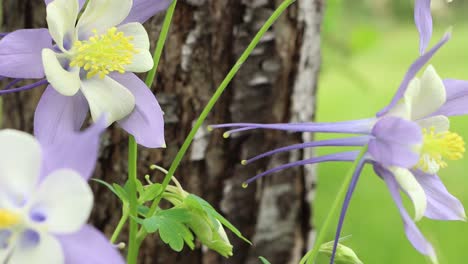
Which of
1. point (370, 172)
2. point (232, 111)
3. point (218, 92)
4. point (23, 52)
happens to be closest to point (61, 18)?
point (23, 52)

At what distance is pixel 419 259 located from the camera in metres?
2.39

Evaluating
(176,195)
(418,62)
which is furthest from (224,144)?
(418,62)

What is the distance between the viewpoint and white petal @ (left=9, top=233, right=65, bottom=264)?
0.50 m

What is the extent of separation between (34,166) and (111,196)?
0.80m

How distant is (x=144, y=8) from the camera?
0.74 m

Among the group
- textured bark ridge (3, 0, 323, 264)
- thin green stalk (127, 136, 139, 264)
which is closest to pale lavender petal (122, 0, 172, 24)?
thin green stalk (127, 136, 139, 264)

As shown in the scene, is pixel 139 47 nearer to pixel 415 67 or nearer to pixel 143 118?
pixel 143 118

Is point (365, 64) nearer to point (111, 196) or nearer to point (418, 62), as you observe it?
point (111, 196)

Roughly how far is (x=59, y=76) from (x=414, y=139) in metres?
Result: 0.30

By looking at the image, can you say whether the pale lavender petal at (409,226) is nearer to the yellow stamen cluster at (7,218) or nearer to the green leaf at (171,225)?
the green leaf at (171,225)

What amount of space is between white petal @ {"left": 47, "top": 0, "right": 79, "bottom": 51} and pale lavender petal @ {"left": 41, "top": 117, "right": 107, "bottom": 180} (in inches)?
6.7

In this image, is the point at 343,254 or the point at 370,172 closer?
the point at 343,254

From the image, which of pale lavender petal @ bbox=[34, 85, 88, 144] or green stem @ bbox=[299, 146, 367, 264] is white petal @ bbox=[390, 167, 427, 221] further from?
pale lavender petal @ bbox=[34, 85, 88, 144]

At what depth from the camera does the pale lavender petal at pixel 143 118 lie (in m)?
0.72
